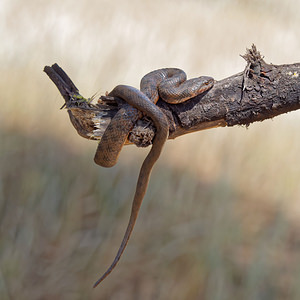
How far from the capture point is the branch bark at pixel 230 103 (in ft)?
5.93

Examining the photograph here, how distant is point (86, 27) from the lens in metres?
3.12

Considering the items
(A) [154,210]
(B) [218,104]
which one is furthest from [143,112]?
(A) [154,210]

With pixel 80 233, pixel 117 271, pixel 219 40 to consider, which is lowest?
pixel 117 271

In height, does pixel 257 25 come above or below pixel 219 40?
above

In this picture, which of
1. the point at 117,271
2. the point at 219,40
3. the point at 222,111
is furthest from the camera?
the point at 219,40

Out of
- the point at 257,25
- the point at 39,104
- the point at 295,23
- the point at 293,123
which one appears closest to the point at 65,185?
the point at 39,104

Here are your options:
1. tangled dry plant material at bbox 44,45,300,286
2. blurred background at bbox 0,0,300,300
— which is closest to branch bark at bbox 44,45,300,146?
tangled dry plant material at bbox 44,45,300,286

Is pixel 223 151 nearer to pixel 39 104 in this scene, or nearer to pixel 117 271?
pixel 117 271

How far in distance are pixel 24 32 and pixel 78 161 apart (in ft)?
3.80

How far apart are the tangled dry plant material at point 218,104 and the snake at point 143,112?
0.01 meters

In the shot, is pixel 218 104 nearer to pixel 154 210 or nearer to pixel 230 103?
pixel 230 103

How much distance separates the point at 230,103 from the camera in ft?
6.04

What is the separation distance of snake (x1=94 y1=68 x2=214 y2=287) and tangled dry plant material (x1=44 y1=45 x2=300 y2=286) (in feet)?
0.03

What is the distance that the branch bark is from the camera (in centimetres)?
181
